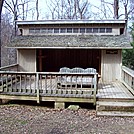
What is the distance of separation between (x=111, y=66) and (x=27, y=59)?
5.00 metres

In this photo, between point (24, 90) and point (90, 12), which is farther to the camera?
point (90, 12)

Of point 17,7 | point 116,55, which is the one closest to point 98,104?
point 116,55

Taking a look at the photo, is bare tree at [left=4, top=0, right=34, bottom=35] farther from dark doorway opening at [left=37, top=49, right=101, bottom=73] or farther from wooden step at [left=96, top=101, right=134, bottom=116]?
wooden step at [left=96, top=101, right=134, bottom=116]

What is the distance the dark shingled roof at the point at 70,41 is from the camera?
458 inches

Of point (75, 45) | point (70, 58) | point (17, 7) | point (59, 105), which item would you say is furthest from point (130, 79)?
point (17, 7)

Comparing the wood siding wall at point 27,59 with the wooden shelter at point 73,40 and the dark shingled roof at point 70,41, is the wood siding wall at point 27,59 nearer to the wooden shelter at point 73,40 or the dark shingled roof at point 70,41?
the wooden shelter at point 73,40

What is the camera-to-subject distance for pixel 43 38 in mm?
12703

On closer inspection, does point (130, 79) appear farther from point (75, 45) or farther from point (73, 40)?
point (73, 40)

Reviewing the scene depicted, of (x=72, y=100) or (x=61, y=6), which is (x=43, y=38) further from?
(x=61, y=6)

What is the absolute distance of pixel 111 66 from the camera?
40.4ft

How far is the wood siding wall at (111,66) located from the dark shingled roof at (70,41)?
2.45 feet

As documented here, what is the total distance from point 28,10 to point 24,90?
2657 cm

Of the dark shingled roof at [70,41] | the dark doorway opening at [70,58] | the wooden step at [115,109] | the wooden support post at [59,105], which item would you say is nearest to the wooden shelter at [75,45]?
the dark shingled roof at [70,41]

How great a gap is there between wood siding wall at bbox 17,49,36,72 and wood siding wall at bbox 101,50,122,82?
4107 mm
